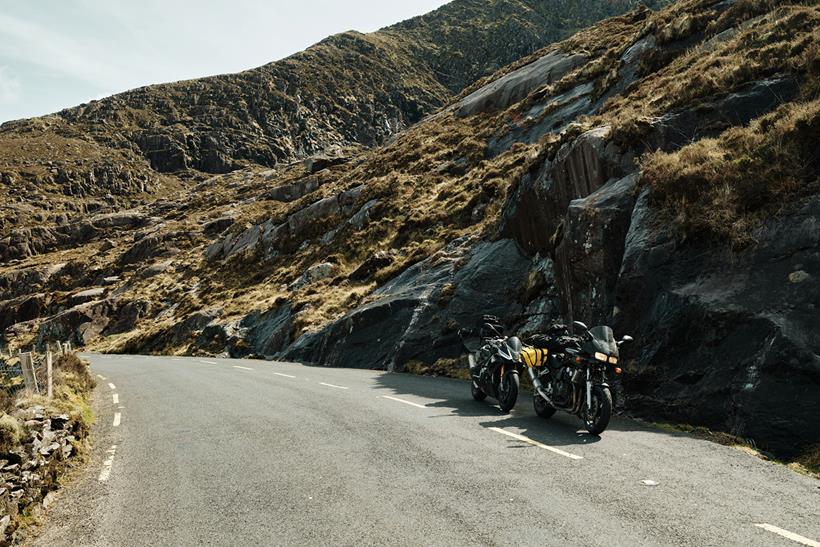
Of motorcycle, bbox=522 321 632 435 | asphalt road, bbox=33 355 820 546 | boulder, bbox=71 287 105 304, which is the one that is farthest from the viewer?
boulder, bbox=71 287 105 304

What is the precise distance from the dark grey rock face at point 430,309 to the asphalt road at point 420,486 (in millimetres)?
7693

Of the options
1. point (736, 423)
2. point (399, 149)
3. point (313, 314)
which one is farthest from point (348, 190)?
point (736, 423)

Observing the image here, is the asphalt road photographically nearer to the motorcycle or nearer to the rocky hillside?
the motorcycle

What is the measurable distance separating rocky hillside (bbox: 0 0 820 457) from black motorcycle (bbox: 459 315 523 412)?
2.08 m

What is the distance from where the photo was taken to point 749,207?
962cm

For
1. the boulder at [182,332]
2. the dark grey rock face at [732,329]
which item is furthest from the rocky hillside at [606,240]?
the boulder at [182,332]

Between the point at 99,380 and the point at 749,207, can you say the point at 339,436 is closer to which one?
the point at 749,207

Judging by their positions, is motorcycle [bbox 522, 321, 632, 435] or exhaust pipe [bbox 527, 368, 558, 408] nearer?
motorcycle [bbox 522, 321, 632, 435]

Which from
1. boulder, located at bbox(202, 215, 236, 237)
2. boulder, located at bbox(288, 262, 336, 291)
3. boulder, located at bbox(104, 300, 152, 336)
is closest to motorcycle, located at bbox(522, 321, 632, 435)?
boulder, located at bbox(288, 262, 336, 291)

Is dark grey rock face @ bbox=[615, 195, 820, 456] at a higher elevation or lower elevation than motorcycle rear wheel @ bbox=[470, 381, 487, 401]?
higher

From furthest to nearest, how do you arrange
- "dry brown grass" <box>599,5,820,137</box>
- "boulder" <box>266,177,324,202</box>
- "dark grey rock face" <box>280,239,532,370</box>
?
"boulder" <box>266,177,324,202</box> → "dark grey rock face" <box>280,239,532,370</box> → "dry brown grass" <box>599,5,820,137</box>

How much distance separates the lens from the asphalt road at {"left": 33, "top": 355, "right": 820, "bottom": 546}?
4910mm

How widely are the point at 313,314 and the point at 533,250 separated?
13902 mm

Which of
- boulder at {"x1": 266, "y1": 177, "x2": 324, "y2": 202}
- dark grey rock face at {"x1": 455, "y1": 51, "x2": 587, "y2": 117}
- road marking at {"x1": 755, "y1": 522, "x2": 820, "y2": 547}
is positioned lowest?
road marking at {"x1": 755, "y1": 522, "x2": 820, "y2": 547}
